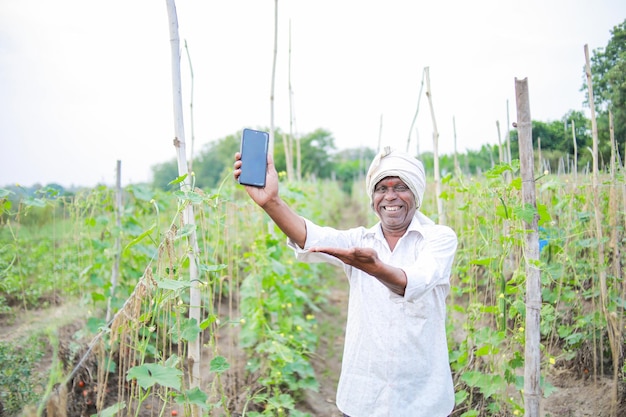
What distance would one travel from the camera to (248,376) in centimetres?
316

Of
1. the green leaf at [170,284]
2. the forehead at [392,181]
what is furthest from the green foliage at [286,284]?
the forehead at [392,181]

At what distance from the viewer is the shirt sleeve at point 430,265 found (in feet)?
4.34

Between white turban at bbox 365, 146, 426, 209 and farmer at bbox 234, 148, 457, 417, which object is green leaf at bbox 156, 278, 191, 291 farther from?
white turban at bbox 365, 146, 426, 209

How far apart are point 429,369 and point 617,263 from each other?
157cm

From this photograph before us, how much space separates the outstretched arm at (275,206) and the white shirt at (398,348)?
0.04m

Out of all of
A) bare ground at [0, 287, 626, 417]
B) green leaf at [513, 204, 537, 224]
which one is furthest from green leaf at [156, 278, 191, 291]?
green leaf at [513, 204, 537, 224]

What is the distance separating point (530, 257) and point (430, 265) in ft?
2.11

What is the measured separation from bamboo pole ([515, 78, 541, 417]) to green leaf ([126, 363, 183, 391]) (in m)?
1.30

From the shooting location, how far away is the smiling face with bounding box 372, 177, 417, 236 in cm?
168

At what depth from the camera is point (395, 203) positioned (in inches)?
66.2

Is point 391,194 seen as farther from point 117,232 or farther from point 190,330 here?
point 117,232

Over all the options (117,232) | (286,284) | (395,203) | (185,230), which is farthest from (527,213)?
(117,232)

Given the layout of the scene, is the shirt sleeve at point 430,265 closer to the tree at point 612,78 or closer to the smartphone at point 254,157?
the smartphone at point 254,157

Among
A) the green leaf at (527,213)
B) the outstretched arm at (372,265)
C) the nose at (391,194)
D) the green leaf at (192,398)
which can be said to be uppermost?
the nose at (391,194)
